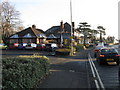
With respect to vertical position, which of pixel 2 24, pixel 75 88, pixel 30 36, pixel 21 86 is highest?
pixel 2 24

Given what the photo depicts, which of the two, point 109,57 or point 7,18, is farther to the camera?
point 7,18

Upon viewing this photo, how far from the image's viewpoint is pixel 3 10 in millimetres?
45250

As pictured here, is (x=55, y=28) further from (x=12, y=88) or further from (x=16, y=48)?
(x=12, y=88)

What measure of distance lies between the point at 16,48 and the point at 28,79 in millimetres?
35259

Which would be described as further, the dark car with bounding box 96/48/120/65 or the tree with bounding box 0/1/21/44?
the tree with bounding box 0/1/21/44

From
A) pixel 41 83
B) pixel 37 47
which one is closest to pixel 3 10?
pixel 37 47

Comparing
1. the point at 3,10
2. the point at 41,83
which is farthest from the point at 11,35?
the point at 41,83

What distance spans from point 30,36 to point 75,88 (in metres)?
44.8

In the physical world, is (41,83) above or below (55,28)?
A: below

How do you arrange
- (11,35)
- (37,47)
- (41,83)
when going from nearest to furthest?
(41,83), (37,47), (11,35)

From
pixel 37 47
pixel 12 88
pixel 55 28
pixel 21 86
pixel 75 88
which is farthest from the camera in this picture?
pixel 55 28

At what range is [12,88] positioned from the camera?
515 cm

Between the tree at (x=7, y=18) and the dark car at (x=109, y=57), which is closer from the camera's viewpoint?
the dark car at (x=109, y=57)

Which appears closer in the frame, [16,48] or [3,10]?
[16,48]
